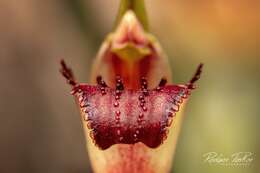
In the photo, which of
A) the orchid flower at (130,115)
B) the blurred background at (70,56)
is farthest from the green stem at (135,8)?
the blurred background at (70,56)

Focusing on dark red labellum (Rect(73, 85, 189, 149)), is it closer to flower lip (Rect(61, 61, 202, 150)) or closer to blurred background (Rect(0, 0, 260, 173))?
flower lip (Rect(61, 61, 202, 150))

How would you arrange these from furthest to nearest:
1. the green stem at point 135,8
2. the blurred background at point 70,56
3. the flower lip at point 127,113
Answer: the blurred background at point 70,56
the green stem at point 135,8
the flower lip at point 127,113

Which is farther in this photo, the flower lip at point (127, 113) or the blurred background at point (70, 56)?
the blurred background at point (70, 56)

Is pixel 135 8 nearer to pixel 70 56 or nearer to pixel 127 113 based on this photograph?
pixel 127 113

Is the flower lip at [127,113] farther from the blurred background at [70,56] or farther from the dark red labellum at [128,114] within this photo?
the blurred background at [70,56]

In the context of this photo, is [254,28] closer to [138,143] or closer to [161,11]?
[161,11]

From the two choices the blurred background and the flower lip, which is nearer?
the flower lip

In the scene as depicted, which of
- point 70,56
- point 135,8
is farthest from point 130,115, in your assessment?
point 70,56

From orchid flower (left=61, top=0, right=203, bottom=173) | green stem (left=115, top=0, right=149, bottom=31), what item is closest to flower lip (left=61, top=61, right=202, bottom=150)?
orchid flower (left=61, top=0, right=203, bottom=173)
